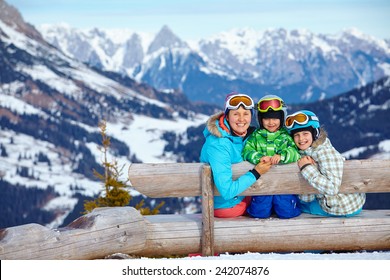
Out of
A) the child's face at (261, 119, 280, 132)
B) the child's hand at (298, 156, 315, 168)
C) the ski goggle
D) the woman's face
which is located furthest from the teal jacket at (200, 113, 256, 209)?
the child's hand at (298, 156, 315, 168)

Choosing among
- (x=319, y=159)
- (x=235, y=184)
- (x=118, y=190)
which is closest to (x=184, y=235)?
(x=235, y=184)

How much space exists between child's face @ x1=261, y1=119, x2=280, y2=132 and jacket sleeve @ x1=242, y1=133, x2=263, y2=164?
28cm

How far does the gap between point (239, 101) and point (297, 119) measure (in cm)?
107

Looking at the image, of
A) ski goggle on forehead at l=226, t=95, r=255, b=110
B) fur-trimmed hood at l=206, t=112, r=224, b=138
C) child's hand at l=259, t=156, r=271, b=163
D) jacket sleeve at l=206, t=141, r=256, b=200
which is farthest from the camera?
ski goggle on forehead at l=226, t=95, r=255, b=110

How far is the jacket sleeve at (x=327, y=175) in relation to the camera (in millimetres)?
9680

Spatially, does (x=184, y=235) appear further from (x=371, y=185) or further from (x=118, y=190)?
(x=118, y=190)

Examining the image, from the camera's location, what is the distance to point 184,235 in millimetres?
10141

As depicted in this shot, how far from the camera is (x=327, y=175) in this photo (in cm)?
976

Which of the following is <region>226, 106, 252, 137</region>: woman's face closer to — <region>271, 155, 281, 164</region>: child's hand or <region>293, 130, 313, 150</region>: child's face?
<region>271, 155, 281, 164</region>: child's hand

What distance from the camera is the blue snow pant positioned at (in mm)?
10211

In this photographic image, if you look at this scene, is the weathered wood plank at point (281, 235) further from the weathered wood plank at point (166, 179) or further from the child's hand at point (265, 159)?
the child's hand at point (265, 159)

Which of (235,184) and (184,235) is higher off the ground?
(235,184)

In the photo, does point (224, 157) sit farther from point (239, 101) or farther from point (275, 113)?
point (275, 113)

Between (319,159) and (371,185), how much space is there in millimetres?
1004
